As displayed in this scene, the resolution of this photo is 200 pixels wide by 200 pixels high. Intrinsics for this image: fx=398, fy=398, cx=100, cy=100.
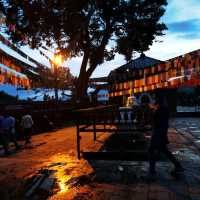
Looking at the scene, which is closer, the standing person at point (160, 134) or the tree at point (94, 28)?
the standing person at point (160, 134)

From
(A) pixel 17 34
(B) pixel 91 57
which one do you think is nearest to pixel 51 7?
(A) pixel 17 34

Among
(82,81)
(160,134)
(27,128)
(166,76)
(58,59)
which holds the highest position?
(58,59)

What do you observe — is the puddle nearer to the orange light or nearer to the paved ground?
the paved ground

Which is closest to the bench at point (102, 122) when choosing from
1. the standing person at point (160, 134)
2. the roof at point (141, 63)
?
the standing person at point (160, 134)

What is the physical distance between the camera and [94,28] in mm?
32625

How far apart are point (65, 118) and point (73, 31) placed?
22.8 ft

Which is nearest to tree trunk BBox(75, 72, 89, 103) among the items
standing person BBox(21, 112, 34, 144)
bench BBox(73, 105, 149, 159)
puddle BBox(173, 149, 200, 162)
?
standing person BBox(21, 112, 34, 144)

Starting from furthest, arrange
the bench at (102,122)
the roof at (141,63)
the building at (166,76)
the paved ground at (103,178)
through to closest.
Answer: the roof at (141,63) → the building at (166,76) → the bench at (102,122) → the paved ground at (103,178)

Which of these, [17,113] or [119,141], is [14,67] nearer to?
[17,113]

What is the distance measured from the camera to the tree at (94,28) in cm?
2933

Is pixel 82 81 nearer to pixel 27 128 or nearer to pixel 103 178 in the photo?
pixel 27 128

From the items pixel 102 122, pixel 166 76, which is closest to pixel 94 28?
pixel 166 76

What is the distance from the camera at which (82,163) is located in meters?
10.5

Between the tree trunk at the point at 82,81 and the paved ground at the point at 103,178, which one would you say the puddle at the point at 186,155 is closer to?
the paved ground at the point at 103,178
